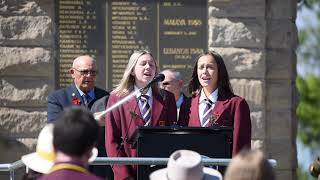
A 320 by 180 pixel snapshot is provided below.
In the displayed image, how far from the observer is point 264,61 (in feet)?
36.5

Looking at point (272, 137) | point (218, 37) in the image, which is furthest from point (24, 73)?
Result: point (272, 137)

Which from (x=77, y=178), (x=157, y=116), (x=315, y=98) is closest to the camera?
(x=77, y=178)

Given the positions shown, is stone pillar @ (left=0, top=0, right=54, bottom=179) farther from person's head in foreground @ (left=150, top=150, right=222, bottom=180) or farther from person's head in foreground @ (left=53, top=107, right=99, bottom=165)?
person's head in foreground @ (left=53, top=107, right=99, bottom=165)

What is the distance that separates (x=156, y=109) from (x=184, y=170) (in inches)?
111

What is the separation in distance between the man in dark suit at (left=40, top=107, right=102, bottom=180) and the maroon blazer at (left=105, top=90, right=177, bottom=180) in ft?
9.86

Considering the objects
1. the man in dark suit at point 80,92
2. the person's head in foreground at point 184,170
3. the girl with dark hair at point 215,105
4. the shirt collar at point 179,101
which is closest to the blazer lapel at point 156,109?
the girl with dark hair at point 215,105

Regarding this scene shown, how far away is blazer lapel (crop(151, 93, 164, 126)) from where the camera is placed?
27.2 feet

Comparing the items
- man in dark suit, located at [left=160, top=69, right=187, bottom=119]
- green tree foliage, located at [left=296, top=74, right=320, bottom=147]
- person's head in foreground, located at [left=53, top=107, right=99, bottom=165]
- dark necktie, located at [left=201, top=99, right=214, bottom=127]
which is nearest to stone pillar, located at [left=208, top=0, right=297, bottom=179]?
man in dark suit, located at [left=160, top=69, right=187, bottom=119]

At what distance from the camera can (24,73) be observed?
1091cm

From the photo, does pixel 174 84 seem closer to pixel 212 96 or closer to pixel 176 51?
pixel 176 51

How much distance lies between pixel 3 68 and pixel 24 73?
9.2 inches

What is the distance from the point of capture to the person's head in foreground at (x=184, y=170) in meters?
5.54

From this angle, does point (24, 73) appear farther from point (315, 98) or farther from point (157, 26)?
point (315, 98)

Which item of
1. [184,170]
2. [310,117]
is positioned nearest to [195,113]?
[184,170]
